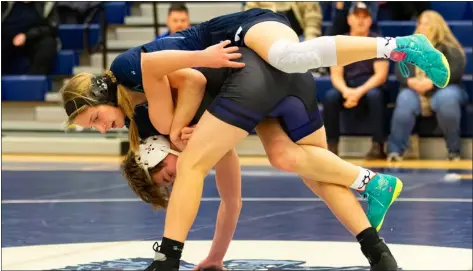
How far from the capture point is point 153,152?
4129mm

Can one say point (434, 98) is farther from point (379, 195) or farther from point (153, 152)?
point (153, 152)

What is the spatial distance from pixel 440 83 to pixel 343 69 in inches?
207

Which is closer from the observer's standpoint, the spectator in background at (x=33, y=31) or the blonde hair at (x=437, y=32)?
the blonde hair at (x=437, y=32)

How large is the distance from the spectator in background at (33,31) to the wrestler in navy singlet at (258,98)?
7.05 m

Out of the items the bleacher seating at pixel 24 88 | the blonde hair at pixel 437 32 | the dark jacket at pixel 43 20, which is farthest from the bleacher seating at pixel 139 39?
the blonde hair at pixel 437 32

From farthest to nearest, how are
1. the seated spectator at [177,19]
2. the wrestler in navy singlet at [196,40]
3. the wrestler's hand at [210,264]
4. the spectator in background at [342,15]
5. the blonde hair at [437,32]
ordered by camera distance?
1. the spectator in background at [342,15]
2. the seated spectator at [177,19]
3. the blonde hair at [437,32]
4. the wrestler's hand at [210,264]
5. the wrestler in navy singlet at [196,40]

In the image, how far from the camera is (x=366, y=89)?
9.07 m

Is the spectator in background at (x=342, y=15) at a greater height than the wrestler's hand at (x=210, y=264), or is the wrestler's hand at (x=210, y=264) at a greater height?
the spectator in background at (x=342, y=15)

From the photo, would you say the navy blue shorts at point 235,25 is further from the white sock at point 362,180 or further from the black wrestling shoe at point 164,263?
the black wrestling shoe at point 164,263

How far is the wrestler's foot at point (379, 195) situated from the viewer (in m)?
4.22

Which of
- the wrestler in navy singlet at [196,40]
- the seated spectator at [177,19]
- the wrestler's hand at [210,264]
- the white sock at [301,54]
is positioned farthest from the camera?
the seated spectator at [177,19]

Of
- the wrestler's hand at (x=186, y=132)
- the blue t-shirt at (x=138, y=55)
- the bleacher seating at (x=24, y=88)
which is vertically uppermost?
the blue t-shirt at (x=138, y=55)

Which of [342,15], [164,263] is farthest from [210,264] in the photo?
[342,15]

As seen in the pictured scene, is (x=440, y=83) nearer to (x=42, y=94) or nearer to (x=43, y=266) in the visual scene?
(x=43, y=266)
